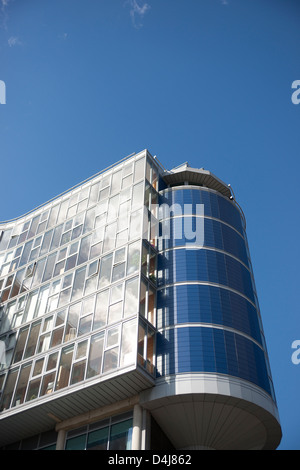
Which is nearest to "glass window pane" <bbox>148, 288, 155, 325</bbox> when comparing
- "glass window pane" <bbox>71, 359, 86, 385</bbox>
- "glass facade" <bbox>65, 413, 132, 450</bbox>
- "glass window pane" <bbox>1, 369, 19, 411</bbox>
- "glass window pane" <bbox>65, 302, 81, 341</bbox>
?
"glass window pane" <bbox>65, 302, 81, 341</bbox>

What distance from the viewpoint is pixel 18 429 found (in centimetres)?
2872

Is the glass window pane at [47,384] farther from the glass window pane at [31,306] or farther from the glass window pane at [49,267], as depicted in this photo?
the glass window pane at [49,267]

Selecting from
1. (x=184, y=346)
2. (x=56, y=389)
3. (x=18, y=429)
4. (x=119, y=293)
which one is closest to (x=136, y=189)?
(x=119, y=293)

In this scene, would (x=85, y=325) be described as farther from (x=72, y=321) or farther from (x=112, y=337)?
(x=112, y=337)

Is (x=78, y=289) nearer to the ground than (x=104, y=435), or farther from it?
farther from it

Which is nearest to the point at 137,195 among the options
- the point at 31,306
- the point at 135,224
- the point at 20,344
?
the point at 135,224

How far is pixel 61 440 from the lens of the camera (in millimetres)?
27297

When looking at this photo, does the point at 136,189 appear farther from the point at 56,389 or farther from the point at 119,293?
the point at 56,389

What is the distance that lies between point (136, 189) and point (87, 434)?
17.2m

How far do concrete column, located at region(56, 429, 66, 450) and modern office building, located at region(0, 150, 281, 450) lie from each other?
0.26 feet

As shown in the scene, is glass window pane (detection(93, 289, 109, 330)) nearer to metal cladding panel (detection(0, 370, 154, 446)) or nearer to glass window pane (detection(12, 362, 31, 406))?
metal cladding panel (detection(0, 370, 154, 446))

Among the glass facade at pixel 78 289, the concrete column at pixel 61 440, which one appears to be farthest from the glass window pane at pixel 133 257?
the concrete column at pixel 61 440

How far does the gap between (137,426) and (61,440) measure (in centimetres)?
550

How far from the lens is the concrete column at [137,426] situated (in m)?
24.0
